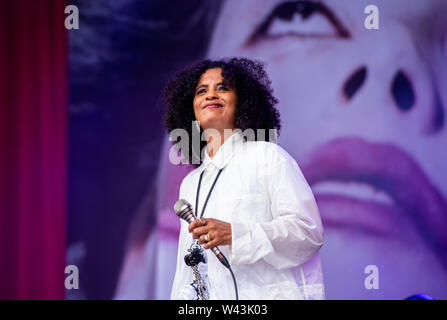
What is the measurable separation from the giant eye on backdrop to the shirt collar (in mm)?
1413

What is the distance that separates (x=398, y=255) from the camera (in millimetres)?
3127

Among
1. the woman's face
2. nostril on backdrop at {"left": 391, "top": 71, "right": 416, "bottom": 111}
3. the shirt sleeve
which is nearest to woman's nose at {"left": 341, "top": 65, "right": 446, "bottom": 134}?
nostril on backdrop at {"left": 391, "top": 71, "right": 416, "bottom": 111}

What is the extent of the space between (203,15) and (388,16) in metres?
1.11

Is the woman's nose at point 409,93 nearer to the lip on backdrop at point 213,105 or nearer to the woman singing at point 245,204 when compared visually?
the woman singing at point 245,204

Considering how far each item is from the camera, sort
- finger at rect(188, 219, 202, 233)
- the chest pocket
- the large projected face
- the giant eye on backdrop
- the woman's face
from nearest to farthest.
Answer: finger at rect(188, 219, 202, 233) → the chest pocket → the woman's face → the large projected face → the giant eye on backdrop

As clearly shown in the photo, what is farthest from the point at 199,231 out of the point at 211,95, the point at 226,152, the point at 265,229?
the point at 211,95

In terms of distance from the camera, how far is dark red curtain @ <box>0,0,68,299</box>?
3205mm

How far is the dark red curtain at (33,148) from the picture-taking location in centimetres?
321

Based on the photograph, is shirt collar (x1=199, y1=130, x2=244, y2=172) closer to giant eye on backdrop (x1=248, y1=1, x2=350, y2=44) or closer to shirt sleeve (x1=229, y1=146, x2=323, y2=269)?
shirt sleeve (x1=229, y1=146, x2=323, y2=269)

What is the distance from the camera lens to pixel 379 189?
3.16m

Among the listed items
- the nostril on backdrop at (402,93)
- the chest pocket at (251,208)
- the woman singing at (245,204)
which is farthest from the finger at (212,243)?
the nostril on backdrop at (402,93)

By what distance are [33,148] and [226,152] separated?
1.69m

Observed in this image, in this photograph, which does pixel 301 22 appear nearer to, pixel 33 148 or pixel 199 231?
pixel 33 148

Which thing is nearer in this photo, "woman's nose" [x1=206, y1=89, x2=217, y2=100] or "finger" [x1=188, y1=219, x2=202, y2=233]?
"finger" [x1=188, y1=219, x2=202, y2=233]
